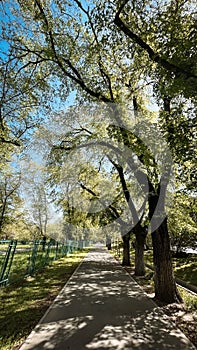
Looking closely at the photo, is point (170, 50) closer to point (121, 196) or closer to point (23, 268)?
point (23, 268)

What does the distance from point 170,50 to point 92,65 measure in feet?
16.0

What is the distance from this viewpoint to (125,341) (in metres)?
4.55

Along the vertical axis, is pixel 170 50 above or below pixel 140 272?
above

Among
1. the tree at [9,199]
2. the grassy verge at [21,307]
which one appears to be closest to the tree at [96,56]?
the grassy verge at [21,307]

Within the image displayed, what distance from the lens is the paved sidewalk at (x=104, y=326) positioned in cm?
438

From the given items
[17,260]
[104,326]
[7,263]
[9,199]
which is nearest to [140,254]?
[17,260]

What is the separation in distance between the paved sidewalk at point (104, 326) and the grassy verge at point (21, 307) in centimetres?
27

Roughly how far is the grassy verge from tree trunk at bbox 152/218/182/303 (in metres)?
3.38

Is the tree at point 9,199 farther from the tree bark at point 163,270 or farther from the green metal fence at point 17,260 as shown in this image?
the tree bark at point 163,270

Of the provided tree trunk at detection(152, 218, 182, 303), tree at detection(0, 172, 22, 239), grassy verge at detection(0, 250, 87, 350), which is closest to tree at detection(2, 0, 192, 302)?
tree trunk at detection(152, 218, 182, 303)

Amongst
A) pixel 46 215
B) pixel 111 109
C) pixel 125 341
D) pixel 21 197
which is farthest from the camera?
pixel 46 215

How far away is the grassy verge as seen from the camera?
4854mm

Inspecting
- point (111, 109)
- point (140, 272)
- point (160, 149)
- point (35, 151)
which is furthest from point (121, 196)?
point (160, 149)

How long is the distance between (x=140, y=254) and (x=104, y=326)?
862cm
